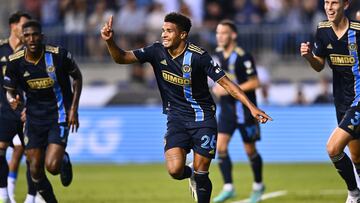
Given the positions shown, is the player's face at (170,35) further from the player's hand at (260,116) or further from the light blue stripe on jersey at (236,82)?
the light blue stripe on jersey at (236,82)

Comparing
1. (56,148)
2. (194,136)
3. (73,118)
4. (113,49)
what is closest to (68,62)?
(73,118)

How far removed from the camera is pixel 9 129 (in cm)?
1418

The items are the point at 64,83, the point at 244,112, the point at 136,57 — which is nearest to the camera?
the point at 136,57

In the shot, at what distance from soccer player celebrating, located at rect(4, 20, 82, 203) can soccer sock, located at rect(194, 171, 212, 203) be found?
2.03 metres

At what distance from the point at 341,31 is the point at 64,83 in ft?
12.5

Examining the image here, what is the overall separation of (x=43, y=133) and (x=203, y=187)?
2.53m

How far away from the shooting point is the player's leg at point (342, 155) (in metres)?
12.3

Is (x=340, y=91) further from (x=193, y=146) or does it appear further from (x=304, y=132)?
(x=304, y=132)

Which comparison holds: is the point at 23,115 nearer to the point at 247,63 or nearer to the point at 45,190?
the point at 45,190

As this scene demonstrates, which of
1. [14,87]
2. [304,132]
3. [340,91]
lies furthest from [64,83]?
[304,132]

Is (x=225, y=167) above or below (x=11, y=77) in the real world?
below

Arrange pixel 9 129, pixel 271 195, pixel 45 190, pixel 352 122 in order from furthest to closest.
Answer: pixel 271 195 → pixel 9 129 → pixel 45 190 → pixel 352 122

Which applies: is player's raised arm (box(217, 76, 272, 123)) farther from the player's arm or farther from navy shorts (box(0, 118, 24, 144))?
navy shorts (box(0, 118, 24, 144))

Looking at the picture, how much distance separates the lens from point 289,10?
27.4m
